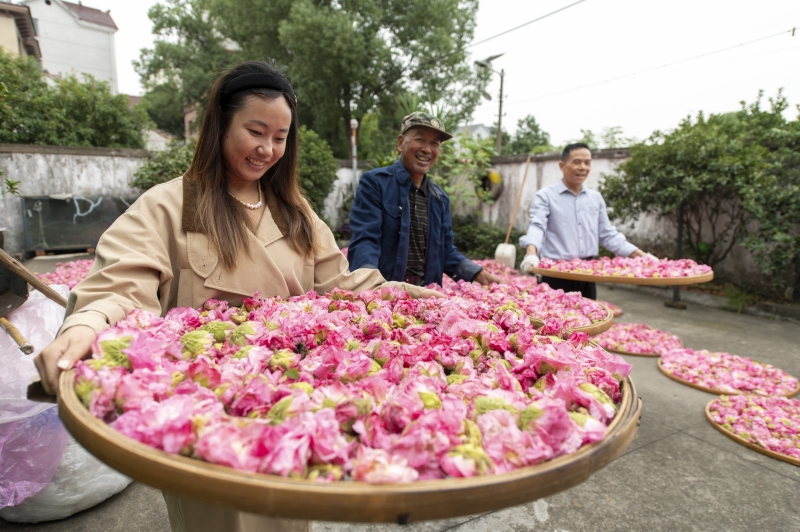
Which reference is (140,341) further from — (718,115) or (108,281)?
(718,115)

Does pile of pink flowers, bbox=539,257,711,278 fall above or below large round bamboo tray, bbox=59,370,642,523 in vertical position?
below

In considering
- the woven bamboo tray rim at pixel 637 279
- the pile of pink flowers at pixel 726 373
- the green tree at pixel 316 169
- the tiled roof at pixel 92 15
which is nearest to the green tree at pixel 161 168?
the green tree at pixel 316 169

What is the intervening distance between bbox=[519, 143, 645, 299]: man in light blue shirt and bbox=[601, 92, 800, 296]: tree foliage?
3081mm

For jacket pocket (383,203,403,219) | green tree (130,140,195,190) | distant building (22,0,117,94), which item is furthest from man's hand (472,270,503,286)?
distant building (22,0,117,94)

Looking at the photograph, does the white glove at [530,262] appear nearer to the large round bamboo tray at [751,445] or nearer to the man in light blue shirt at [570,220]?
the man in light blue shirt at [570,220]

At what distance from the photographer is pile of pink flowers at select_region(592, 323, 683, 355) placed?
4.71 meters

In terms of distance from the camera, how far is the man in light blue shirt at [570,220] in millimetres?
3809

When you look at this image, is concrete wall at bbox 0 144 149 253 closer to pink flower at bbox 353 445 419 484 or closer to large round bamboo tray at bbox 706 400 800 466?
pink flower at bbox 353 445 419 484

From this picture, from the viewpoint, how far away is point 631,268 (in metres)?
3.19

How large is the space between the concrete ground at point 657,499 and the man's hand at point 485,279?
1111mm

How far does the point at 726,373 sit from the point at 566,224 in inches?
71.7

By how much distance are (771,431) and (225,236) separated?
3361 mm

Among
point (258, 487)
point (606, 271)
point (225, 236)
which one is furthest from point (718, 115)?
point (258, 487)

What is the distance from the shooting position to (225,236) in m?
1.48
